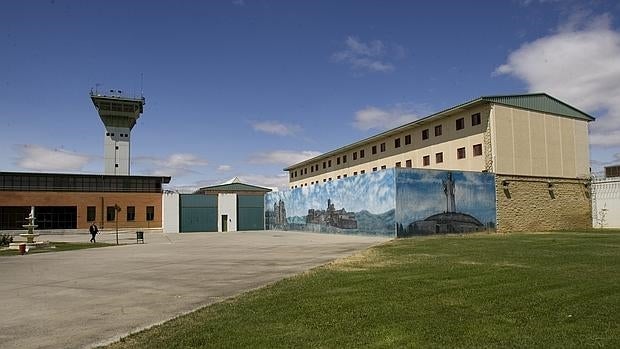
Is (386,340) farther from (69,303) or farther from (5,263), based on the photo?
(5,263)

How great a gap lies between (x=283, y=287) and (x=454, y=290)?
3731mm

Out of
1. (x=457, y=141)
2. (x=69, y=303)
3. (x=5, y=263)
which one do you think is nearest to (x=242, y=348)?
(x=69, y=303)

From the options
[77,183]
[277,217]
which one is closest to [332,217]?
[277,217]

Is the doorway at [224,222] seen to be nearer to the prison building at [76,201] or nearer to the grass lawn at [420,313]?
the prison building at [76,201]

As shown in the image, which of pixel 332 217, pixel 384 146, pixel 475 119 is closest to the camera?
pixel 475 119

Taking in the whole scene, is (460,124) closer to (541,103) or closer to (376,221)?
(541,103)

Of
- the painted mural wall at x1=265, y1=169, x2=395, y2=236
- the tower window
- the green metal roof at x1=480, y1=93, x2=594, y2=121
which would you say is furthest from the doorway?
the green metal roof at x1=480, y1=93, x2=594, y2=121

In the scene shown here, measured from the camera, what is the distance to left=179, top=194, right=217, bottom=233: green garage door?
194 ft

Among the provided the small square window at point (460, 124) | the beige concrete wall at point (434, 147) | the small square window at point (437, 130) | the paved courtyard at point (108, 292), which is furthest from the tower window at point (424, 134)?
the paved courtyard at point (108, 292)

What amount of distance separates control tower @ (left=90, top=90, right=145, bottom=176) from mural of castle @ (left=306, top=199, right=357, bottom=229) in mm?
39010

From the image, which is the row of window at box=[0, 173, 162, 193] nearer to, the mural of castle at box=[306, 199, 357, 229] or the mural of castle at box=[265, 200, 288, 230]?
the mural of castle at box=[265, 200, 288, 230]

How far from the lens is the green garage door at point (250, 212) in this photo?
62.2 m

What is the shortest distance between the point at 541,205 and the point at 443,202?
30.9 ft

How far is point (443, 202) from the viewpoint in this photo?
34188 mm
